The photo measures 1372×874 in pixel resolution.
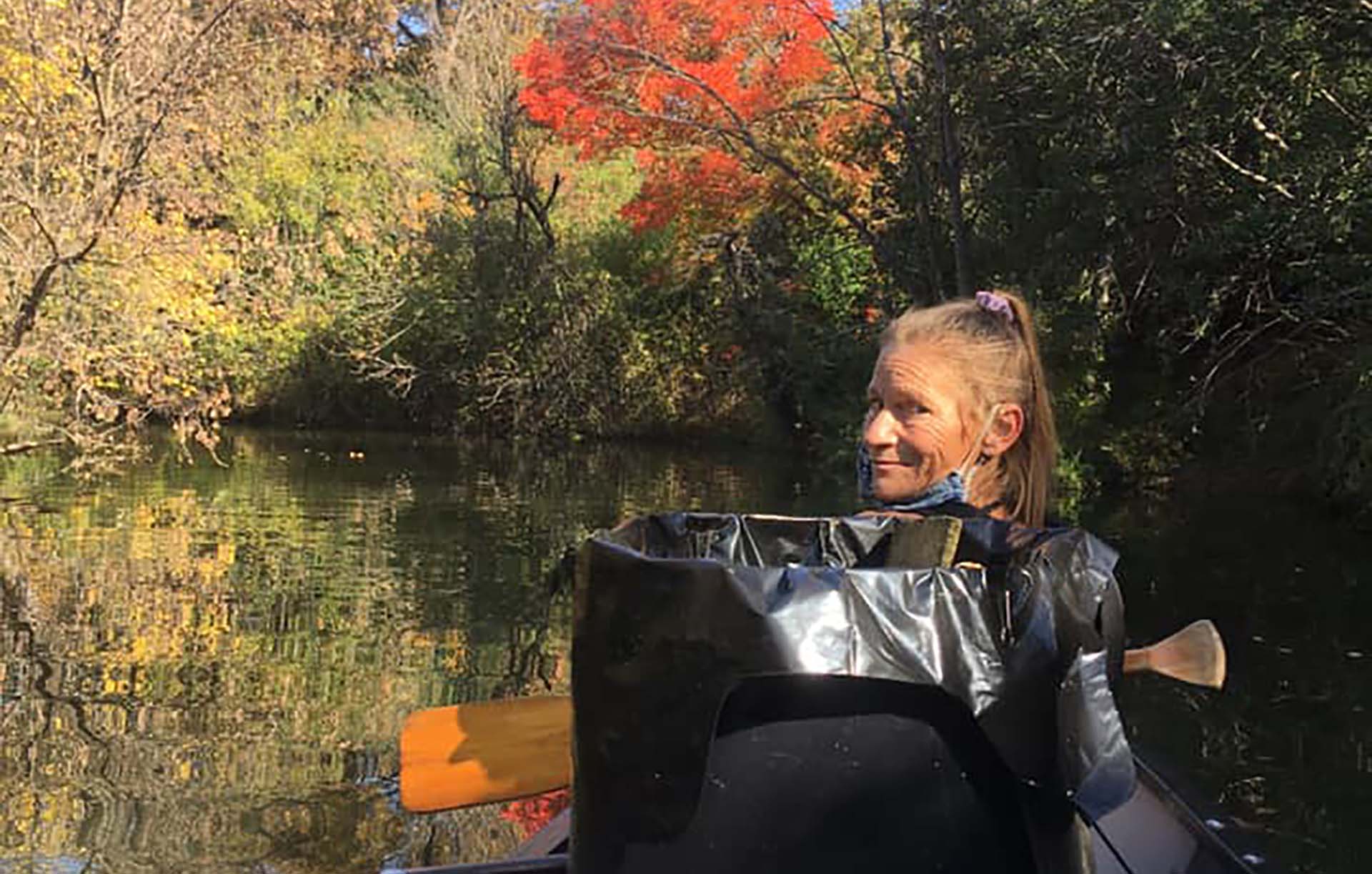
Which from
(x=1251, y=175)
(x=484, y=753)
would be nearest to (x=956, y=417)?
(x=484, y=753)

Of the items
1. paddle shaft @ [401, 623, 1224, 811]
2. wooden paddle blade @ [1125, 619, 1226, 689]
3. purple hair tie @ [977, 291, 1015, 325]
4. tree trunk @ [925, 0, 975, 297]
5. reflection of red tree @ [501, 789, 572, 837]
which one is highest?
tree trunk @ [925, 0, 975, 297]

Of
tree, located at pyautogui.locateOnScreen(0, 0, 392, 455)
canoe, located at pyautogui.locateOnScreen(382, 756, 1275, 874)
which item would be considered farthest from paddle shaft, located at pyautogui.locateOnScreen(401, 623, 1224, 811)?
tree, located at pyautogui.locateOnScreen(0, 0, 392, 455)

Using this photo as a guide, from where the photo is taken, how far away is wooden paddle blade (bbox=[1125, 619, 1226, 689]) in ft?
5.52

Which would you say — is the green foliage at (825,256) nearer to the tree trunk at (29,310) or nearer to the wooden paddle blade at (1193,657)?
the tree trunk at (29,310)

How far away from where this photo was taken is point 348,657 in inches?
254

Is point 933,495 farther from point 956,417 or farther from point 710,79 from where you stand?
point 710,79

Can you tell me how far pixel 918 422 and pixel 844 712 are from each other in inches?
25.2

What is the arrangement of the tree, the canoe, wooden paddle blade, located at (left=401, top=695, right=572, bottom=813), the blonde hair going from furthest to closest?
the tree → the canoe → wooden paddle blade, located at (left=401, top=695, right=572, bottom=813) → the blonde hair

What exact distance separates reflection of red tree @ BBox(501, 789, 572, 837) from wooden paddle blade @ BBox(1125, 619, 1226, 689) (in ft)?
8.32

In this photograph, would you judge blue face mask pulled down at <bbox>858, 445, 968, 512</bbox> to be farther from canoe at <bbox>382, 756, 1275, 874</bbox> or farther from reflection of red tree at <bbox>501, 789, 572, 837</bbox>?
reflection of red tree at <bbox>501, 789, 572, 837</bbox>

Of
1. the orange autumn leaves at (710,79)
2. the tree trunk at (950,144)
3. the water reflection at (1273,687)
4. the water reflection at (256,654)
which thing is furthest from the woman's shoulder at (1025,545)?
the orange autumn leaves at (710,79)

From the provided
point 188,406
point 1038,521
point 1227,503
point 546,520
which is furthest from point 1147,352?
point 1038,521

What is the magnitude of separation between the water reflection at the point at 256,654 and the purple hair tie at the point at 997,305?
686mm

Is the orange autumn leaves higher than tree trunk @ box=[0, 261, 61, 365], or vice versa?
the orange autumn leaves
